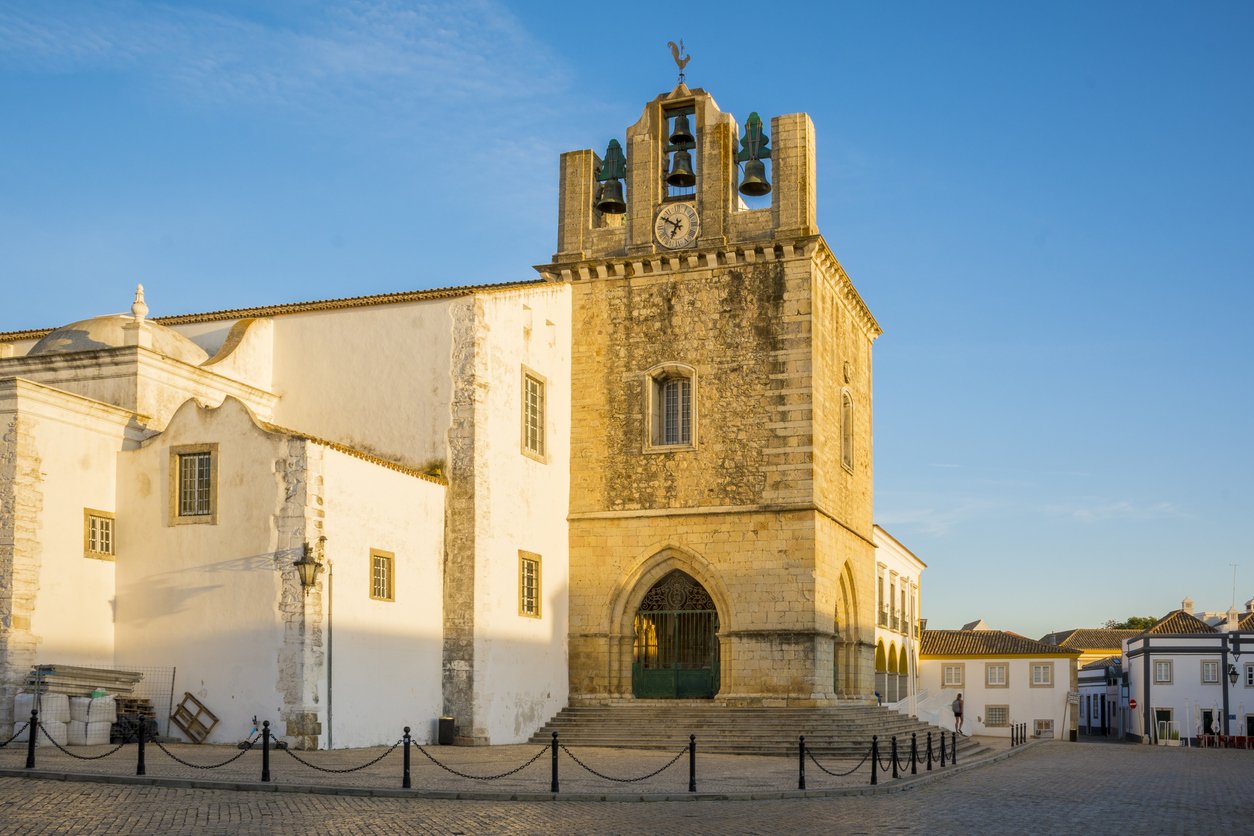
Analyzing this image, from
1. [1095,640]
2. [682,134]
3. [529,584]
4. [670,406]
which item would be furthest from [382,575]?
[1095,640]

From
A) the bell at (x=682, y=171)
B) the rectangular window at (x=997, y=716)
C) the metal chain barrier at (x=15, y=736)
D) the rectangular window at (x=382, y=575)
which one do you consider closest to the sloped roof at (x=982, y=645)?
the rectangular window at (x=997, y=716)

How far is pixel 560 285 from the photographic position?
27.8 m

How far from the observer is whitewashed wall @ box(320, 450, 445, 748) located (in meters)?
20.8

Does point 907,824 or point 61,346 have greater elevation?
point 61,346

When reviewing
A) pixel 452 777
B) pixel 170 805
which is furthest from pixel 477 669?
pixel 170 805

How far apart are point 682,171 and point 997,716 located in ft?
108

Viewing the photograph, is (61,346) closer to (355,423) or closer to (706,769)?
(355,423)

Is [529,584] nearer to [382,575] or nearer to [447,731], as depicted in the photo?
[447,731]

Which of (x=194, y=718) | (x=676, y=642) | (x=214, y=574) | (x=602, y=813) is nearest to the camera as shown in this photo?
(x=602, y=813)

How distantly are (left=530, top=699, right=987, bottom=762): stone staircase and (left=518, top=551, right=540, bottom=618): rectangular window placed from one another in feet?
7.20

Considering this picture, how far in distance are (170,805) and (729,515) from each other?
14.6 m

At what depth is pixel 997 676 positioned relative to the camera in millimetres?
53312

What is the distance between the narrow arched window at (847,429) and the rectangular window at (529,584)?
7066 millimetres

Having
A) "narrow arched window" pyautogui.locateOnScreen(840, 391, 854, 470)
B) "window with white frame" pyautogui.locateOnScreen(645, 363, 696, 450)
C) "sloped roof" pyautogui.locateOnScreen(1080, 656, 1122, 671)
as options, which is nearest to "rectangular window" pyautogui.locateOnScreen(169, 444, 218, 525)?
"window with white frame" pyautogui.locateOnScreen(645, 363, 696, 450)
